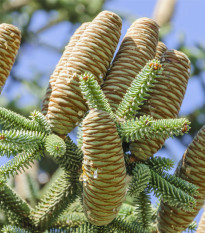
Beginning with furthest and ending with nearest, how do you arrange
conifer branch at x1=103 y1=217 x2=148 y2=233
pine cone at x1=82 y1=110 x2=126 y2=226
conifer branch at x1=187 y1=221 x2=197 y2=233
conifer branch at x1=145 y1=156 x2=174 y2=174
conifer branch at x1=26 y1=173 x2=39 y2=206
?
1. conifer branch at x1=26 y1=173 x2=39 y2=206
2. conifer branch at x1=187 y1=221 x2=197 y2=233
3. conifer branch at x1=103 y1=217 x2=148 y2=233
4. conifer branch at x1=145 y1=156 x2=174 y2=174
5. pine cone at x1=82 y1=110 x2=126 y2=226

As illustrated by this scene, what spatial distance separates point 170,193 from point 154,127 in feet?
0.49

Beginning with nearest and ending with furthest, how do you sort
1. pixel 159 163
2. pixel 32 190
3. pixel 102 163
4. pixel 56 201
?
pixel 102 163 → pixel 159 163 → pixel 56 201 → pixel 32 190

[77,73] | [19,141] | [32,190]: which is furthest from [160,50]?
[32,190]

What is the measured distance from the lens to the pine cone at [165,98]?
0.85 metres

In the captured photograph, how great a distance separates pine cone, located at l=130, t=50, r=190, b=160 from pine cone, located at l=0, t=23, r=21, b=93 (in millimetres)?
329

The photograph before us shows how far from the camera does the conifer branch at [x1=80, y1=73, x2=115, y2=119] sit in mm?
702

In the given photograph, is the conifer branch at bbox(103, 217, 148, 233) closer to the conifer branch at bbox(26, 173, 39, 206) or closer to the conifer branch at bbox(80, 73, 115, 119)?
the conifer branch at bbox(80, 73, 115, 119)

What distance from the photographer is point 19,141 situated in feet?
2.39

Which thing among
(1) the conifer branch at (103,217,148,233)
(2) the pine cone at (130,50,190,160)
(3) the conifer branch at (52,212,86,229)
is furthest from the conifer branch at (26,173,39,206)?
(2) the pine cone at (130,50,190,160)

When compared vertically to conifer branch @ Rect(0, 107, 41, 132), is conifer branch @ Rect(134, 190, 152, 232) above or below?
below

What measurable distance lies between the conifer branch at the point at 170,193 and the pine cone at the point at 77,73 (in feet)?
0.72

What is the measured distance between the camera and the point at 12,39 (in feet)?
2.96

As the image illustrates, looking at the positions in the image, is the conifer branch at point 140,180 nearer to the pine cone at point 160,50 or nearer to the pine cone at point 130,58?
the pine cone at point 130,58

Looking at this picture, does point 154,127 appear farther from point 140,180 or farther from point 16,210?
point 16,210
